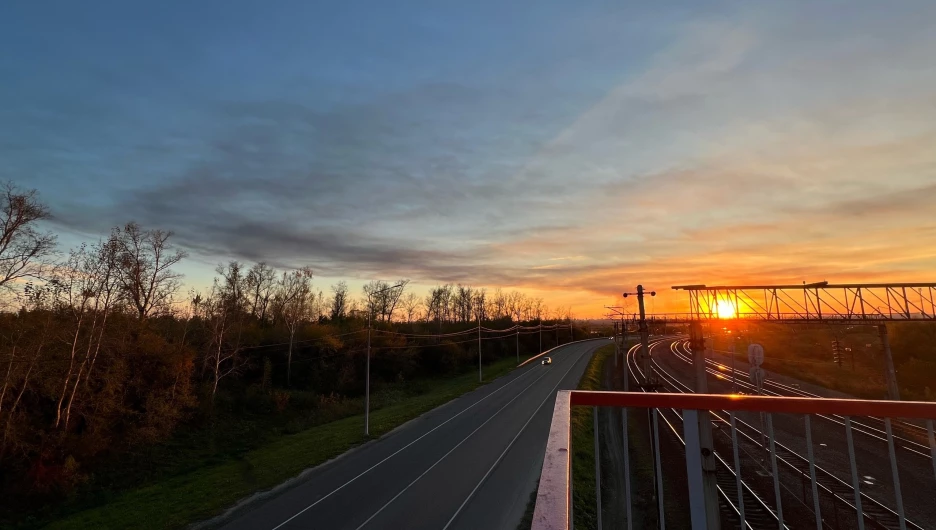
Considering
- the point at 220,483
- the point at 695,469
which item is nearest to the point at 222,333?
the point at 220,483

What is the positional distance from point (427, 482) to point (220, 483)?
1021cm

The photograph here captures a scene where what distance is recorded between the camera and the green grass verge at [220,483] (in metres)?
16.8

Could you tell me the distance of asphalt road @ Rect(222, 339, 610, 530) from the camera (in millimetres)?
15508

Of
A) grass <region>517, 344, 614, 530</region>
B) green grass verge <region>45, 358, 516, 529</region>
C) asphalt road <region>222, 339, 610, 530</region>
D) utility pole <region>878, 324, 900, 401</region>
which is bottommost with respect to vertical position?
green grass verge <region>45, 358, 516, 529</region>

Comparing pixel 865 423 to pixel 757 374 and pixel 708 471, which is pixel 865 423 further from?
pixel 708 471

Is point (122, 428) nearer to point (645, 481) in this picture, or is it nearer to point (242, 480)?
point (242, 480)

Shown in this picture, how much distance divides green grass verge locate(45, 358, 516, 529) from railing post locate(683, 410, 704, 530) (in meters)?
19.0

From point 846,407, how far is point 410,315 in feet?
289

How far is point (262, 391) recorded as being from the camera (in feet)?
146

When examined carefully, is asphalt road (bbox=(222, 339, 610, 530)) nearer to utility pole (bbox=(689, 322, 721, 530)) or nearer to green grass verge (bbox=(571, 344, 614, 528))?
green grass verge (bbox=(571, 344, 614, 528))

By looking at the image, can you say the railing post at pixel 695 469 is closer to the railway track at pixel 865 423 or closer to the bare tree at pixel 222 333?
the railway track at pixel 865 423

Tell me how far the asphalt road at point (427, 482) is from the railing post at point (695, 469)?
1328cm

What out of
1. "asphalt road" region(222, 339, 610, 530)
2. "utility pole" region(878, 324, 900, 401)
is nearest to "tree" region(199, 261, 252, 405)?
"asphalt road" region(222, 339, 610, 530)

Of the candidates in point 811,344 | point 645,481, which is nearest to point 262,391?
point 645,481
